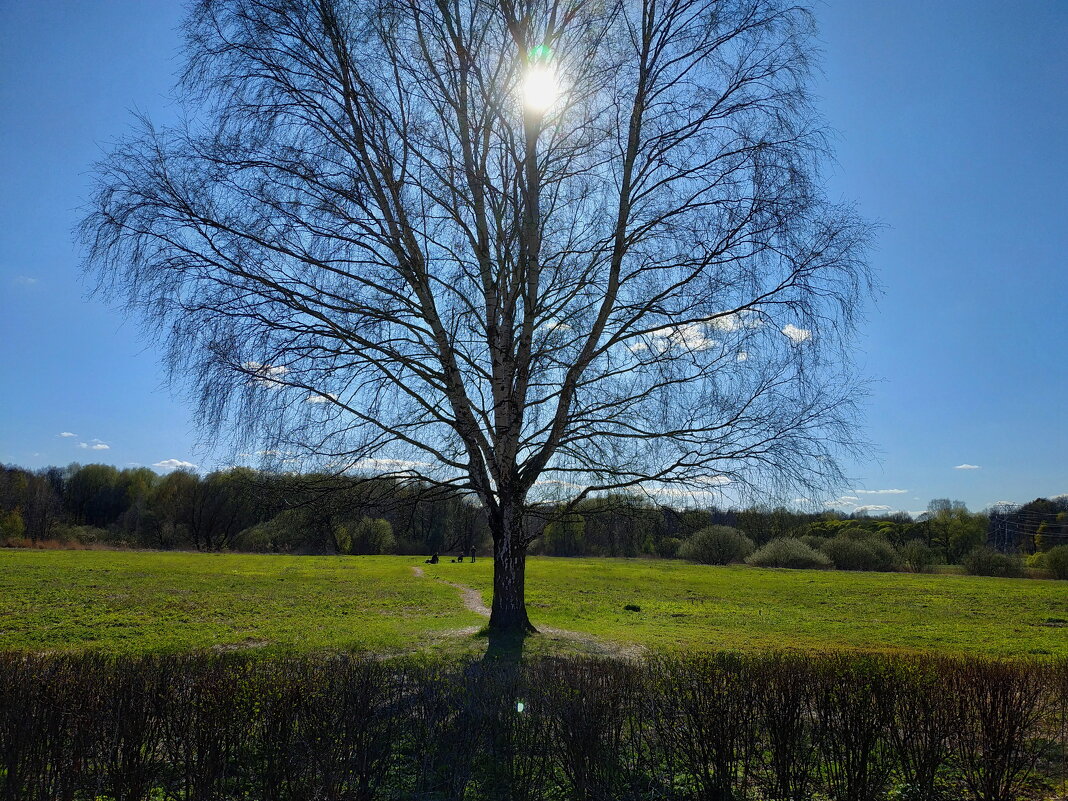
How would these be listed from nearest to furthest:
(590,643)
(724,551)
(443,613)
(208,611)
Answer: (590,643) < (208,611) < (443,613) < (724,551)

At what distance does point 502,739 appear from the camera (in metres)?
5.62

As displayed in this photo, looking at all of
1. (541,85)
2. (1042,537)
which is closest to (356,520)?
(541,85)

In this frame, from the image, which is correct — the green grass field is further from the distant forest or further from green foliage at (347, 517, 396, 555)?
green foliage at (347, 517, 396, 555)

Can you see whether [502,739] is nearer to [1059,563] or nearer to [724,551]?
[724,551]

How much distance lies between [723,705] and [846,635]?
18215 millimetres

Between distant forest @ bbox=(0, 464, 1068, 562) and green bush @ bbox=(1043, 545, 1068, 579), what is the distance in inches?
689

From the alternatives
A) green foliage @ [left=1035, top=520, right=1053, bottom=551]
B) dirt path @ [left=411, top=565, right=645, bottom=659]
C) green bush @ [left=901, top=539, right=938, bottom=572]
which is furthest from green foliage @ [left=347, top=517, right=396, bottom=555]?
green foliage @ [left=1035, top=520, right=1053, bottom=551]

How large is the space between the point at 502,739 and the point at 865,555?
225ft

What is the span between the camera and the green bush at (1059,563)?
52969 mm

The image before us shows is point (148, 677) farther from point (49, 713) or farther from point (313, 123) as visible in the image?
point (313, 123)

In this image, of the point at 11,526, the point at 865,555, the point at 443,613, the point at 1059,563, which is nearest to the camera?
the point at 443,613

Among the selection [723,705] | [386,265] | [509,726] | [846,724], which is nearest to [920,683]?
[846,724]

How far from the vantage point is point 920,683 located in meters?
5.87

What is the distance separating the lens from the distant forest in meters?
10.6
